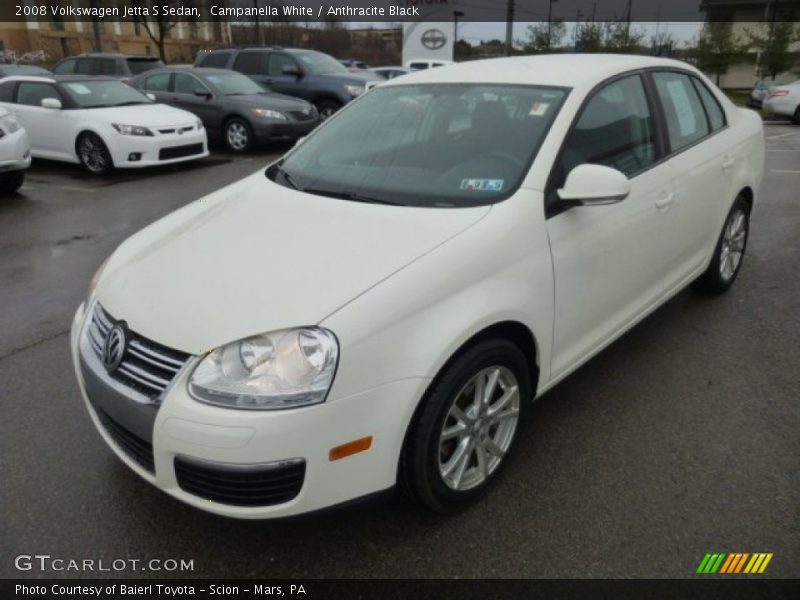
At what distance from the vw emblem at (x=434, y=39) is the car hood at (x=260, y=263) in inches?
1030

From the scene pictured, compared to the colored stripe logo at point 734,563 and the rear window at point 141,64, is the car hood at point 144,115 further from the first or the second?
the colored stripe logo at point 734,563

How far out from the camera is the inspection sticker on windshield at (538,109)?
290cm

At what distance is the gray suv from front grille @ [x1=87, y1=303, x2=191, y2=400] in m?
11.9

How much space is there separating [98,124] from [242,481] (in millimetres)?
8853

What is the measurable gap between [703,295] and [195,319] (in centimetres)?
377

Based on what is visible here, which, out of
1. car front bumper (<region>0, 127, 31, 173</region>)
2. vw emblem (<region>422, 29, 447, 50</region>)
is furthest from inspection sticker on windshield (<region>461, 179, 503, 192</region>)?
vw emblem (<region>422, 29, 447, 50</region>)

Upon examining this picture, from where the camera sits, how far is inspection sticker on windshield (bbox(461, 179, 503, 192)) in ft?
8.76

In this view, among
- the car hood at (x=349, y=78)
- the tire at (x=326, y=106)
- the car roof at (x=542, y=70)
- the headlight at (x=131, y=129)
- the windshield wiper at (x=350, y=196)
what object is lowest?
the tire at (x=326, y=106)

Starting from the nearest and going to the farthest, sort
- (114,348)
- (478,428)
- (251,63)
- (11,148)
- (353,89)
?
1. (114,348)
2. (478,428)
3. (11,148)
4. (353,89)
5. (251,63)

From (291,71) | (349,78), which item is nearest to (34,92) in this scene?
(291,71)

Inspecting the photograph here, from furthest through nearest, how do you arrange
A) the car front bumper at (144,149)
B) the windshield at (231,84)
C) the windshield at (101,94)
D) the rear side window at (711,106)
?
1. the windshield at (231,84)
2. the windshield at (101,94)
3. the car front bumper at (144,149)
4. the rear side window at (711,106)

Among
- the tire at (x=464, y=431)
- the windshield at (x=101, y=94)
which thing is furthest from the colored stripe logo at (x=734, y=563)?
the windshield at (x=101, y=94)

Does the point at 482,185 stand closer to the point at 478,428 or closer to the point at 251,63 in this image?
the point at 478,428

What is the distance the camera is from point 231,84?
12.0m
